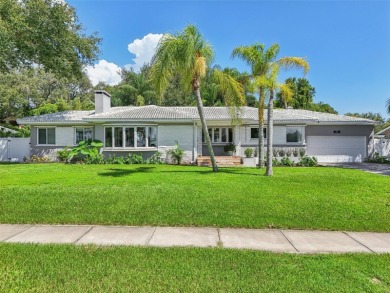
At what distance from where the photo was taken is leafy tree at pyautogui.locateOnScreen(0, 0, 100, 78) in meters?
16.1

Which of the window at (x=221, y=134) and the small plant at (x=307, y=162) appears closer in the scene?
the small plant at (x=307, y=162)

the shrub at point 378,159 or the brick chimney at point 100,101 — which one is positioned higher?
the brick chimney at point 100,101

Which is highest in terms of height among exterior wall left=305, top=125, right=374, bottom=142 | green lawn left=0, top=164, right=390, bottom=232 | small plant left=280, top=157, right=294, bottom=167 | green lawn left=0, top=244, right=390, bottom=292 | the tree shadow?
exterior wall left=305, top=125, right=374, bottom=142

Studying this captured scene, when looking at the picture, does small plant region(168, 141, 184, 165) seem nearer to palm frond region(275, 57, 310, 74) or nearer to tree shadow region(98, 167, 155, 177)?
tree shadow region(98, 167, 155, 177)

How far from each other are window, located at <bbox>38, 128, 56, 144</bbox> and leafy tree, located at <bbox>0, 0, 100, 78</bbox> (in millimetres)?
→ 4586

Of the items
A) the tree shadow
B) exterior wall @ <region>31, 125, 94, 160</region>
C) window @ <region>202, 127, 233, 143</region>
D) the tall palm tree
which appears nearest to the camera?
the tall palm tree

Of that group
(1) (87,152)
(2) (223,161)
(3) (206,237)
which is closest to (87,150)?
(1) (87,152)

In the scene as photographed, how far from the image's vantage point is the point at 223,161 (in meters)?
19.5

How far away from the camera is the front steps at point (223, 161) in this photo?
19.0m

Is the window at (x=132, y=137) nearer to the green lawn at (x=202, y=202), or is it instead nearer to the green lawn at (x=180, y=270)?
the green lawn at (x=202, y=202)

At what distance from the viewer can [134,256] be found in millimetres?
4348

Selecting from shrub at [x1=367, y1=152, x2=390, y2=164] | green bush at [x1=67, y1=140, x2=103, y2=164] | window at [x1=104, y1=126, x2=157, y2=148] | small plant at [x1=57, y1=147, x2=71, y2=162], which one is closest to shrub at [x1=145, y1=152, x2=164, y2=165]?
window at [x1=104, y1=126, x2=157, y2=148]

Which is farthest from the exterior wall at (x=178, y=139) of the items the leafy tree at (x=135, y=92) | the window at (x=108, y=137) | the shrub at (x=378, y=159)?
the leafy tree at (x=135, y=92)

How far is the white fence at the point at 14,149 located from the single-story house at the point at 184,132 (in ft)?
5.11
